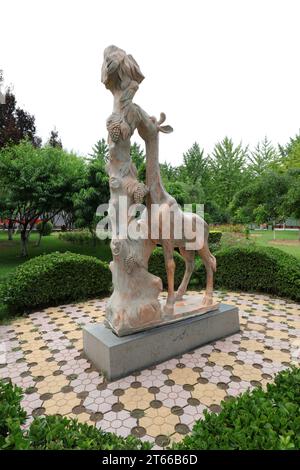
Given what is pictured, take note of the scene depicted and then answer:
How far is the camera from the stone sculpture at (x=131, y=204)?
3201mm

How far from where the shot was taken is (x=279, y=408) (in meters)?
1.73

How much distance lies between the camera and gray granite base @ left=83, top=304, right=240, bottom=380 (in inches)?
123

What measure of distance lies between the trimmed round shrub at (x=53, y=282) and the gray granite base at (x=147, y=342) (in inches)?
85.2

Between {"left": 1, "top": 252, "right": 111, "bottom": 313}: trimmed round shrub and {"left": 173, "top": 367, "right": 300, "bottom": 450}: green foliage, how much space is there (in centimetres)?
435

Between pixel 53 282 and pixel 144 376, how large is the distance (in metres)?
3.07

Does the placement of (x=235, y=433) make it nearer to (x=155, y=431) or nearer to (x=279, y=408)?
(x=279, y=408)

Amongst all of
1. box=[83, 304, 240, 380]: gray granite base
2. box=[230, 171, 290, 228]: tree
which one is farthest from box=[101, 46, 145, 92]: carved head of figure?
box=[230, 171, 290, 228]: tree

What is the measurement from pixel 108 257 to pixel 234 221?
1610cm

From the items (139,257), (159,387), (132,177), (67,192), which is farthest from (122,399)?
(67,192)

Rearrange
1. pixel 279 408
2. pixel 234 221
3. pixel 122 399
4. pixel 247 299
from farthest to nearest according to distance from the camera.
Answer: pixel 234 221
pixel 247 299
pixel 122 399
pixel 279 408

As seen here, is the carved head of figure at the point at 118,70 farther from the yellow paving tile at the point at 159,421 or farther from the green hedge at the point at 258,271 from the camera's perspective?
the green hedge at the point at 258,271

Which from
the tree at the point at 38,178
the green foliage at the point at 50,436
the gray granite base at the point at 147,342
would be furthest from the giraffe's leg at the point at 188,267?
the tree at the point at 38,178

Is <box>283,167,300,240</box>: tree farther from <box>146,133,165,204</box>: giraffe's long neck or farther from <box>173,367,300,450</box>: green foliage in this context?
<box>173,367,300,450</box>: green foliage

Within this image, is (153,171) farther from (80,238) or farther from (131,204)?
(80,238)
